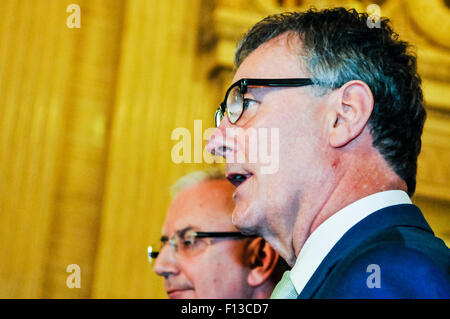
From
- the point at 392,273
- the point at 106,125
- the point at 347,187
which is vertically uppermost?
the point at 106,125

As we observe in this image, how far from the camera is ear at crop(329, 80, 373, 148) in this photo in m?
1.53

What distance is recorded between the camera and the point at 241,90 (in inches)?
65.1

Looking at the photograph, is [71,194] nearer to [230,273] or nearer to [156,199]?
[156,199]

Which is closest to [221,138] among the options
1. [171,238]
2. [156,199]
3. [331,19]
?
[331,19]

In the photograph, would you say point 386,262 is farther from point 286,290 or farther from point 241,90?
point 241,90

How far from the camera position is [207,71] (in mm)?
4262

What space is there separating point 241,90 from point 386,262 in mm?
647

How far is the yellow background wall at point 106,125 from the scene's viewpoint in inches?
154

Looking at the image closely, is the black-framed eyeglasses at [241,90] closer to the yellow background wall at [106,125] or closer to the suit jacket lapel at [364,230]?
the suit jacket lapel at [364,230]

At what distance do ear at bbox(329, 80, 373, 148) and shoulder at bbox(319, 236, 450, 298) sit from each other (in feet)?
1.13

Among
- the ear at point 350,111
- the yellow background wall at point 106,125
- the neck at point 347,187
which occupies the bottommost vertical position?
the neck at point 347,187

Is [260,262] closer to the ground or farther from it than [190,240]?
closer to the ground

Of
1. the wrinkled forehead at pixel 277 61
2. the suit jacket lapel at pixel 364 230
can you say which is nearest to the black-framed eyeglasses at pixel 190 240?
the wrinkled forehead at pixel 277 61

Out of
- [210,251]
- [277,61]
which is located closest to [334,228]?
[277,61]
